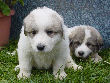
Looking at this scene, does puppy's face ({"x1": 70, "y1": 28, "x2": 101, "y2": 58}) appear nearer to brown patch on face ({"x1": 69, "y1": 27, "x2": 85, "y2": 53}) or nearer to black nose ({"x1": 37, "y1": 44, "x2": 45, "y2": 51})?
brown patch on face ({"x1": 69, "y1": 27, "x2": 85, "y2": 53})

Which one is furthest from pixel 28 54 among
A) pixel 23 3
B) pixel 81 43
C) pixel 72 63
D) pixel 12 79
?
pixel 23 3

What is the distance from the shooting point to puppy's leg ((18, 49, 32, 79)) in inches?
206

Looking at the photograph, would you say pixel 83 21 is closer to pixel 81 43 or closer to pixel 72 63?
pixel 81 43

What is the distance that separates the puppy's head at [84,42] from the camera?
6316mm

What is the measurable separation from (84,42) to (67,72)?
100cm

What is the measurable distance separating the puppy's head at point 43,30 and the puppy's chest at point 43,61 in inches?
16.6

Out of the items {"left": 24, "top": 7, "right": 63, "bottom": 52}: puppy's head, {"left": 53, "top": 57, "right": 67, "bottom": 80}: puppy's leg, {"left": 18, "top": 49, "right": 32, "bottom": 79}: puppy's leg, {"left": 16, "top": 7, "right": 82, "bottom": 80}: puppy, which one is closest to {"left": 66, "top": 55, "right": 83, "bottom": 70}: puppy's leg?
{"left": 16, "top": 7, "right": 82, "bottom": 80}: puppy

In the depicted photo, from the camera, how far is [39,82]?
502cm

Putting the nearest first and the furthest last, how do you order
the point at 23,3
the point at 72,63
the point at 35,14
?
the point at 35,14, the point at 72,63, the point at 23,3

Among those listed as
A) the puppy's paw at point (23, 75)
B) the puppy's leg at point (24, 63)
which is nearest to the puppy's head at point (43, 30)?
the puppy's leg at point (24, 63)

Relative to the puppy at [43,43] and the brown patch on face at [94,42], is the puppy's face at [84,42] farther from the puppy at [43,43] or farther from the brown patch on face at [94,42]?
the puppy at [43,43]

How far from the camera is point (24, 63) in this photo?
17.5ft

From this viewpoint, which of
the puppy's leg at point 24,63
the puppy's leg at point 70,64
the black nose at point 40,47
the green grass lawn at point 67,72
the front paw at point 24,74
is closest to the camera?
the black nose at point 40,47

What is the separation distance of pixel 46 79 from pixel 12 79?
0.60 meters
